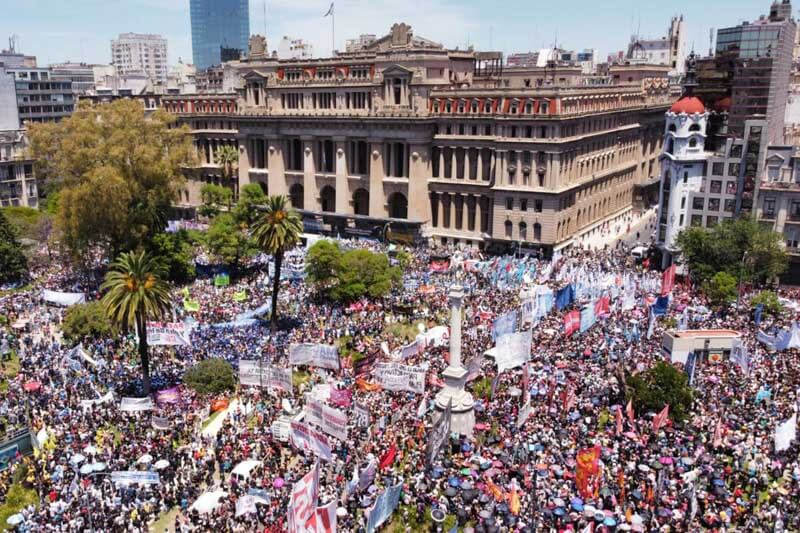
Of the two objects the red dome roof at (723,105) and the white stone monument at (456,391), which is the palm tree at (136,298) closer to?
the white stone monument at (456,391)

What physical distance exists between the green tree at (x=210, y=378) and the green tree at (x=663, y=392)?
1014 inches

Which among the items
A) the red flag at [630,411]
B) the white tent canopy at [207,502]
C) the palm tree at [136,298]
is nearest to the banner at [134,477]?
the white tent canopy at [207,502]

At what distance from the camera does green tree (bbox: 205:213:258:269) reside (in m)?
75.1

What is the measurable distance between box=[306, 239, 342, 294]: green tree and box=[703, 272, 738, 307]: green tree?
3245 cm

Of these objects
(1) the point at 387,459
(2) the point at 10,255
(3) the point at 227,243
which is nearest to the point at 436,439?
(1) the point at 387,459

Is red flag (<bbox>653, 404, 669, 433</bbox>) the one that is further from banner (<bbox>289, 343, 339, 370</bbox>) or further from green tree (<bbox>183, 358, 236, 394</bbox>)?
green tree (<bbox>183, 358, 236, 394</bbox>)

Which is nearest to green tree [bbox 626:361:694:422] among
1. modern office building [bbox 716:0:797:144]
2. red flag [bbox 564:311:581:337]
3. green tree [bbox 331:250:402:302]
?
red flag [bbox 564:311:581:337]

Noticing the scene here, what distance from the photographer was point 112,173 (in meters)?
69.8

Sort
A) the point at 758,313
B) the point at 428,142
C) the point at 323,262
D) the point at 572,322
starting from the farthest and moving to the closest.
Answer: the point at 428,142 → the point at 323,262 → the point at 758,313 → the point at 572,322

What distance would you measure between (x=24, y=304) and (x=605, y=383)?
172 feet

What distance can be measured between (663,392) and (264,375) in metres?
24.1

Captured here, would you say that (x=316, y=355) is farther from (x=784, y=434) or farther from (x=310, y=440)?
(x=784, y=434)

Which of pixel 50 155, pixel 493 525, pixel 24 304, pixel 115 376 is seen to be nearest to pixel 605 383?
pixel 493 525

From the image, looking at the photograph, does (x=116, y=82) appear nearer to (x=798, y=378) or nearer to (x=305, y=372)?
(x=305, y=372)
